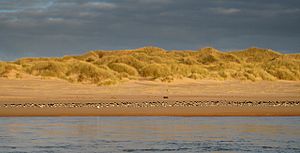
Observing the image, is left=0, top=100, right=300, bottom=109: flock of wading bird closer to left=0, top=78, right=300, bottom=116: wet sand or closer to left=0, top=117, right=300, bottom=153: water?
left=0, top=78, right=300, bottom=116: wet sand

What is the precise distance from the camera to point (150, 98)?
90.8 ft

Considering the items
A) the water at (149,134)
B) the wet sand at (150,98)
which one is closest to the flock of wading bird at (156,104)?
the wet sand at (150,98)

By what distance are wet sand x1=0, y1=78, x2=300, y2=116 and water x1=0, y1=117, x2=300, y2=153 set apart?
6.75 ft

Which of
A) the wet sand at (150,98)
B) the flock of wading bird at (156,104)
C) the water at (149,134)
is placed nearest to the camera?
the water at (149,134)

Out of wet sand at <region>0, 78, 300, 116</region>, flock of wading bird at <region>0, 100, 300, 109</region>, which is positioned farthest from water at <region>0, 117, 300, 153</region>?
flock of wading bird at <region>0, 100, 300, 109</region>

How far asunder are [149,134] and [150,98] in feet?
41.9

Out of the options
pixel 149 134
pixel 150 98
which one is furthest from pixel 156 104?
pixel 149 134

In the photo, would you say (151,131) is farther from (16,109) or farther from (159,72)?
(159,72)

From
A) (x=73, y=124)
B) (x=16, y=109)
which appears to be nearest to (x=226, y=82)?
(x=16, y=109)

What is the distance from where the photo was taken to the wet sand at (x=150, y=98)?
22312 mm

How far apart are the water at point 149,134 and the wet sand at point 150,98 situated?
206 centimetres

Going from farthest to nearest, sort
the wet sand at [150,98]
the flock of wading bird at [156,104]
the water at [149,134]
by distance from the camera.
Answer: the flock of wading bird at [156,104], the wet sand at [150,98], the water at [149,134]

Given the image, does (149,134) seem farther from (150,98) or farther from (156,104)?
(150,98)

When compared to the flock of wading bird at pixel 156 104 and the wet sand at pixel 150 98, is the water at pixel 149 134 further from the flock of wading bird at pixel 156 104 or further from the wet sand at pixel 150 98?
the flock of wading bird at pixel 156 104
